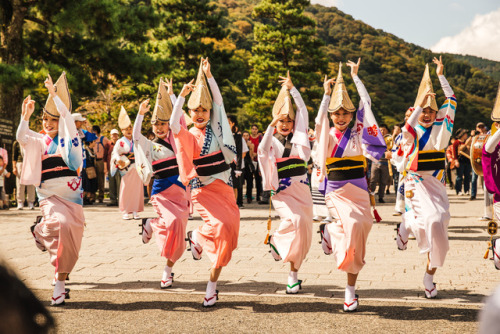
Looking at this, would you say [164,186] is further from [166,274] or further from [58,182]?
[58,182]

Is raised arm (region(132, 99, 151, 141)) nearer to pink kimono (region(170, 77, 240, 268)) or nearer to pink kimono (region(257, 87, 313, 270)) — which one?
pink kimono (region(170, 77, 240, 268))

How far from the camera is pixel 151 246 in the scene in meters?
9.32

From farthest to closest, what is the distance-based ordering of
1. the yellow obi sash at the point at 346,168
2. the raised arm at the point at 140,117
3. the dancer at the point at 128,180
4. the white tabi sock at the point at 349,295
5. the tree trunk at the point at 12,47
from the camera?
1. the tree trunk at the point at 12,47
2. the dancer at the point at 128,180
3. the raised arm at the point at 140,117
4. the yellow obi sash at the point at 346,168
5. the white tabi sock at the point at 349,295

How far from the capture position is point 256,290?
6.35 metres

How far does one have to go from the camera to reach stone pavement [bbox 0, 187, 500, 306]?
6.34 metres

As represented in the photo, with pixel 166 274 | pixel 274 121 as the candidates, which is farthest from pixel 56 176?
pixel 274 121

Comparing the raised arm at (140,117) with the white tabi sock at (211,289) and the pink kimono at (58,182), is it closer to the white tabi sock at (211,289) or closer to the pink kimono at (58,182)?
the pink kimono at (58,182)

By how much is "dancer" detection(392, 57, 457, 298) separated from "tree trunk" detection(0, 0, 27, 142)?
1306 cm

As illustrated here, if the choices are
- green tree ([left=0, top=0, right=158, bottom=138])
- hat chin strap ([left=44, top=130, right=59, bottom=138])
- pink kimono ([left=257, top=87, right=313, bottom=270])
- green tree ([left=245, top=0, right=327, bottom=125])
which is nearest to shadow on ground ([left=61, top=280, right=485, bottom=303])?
pink kimono ([left=257, top=87, right=313, bottom=270])

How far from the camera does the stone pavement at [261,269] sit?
634cm

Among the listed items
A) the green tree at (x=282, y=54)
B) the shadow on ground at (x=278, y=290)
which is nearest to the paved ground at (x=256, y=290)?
the shadow on ground at (x=278, y=290)

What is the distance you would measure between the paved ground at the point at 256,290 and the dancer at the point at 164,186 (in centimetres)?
46

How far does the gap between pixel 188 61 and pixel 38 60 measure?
13260mm

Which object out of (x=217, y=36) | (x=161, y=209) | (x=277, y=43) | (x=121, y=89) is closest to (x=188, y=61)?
(x=217, y=36)
